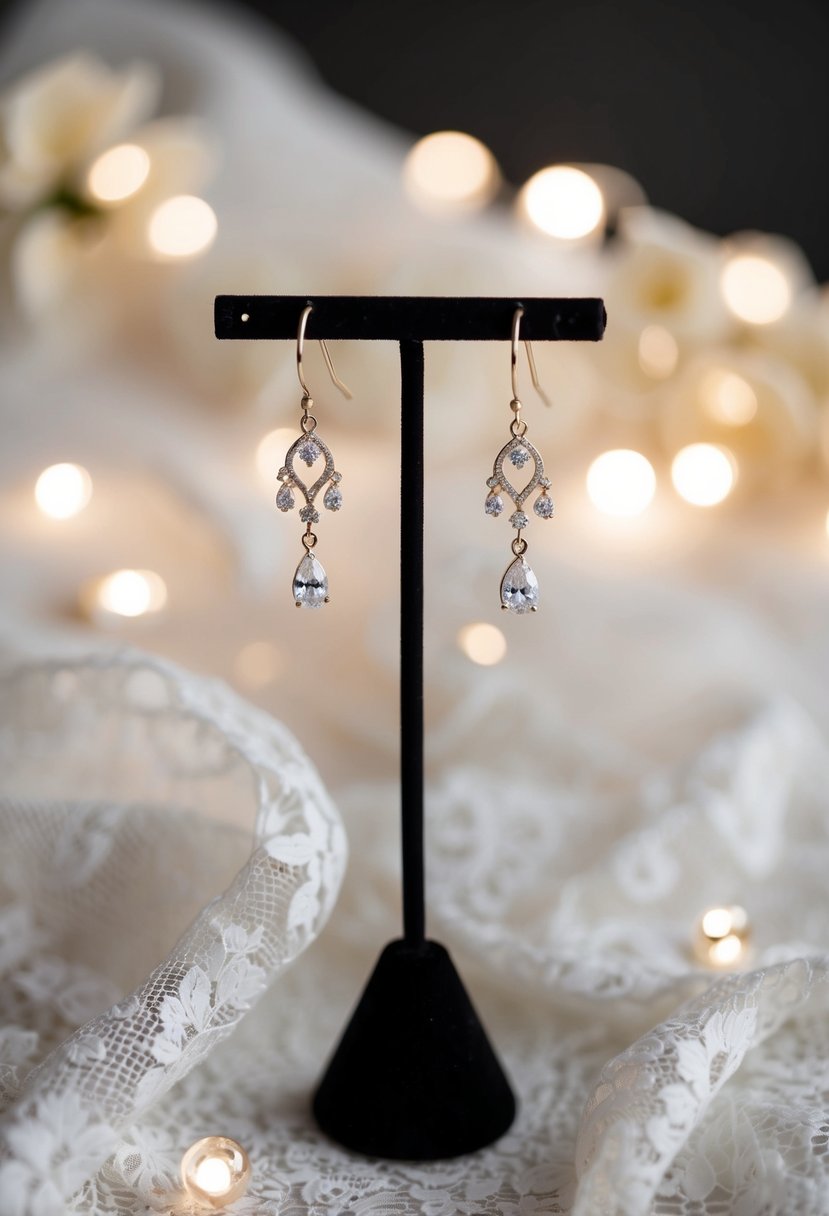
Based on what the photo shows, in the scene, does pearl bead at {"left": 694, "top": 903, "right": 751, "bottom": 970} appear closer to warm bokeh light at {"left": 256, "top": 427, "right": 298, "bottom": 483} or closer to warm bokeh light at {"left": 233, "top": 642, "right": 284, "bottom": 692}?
warm bokeh light at {"left": 233, "top": 642, "right": 284, "bottom": 692}

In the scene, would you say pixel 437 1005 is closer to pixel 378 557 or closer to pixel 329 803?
pixel 329 803

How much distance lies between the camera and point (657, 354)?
55.0 inches

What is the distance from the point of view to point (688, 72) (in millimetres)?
1951

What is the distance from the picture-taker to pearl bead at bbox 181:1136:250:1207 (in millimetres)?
603

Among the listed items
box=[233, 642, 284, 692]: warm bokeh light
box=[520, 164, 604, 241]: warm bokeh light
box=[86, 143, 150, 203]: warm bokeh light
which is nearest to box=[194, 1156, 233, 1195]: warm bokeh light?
box=[233, 642, 284, 692]: warm bokeh light

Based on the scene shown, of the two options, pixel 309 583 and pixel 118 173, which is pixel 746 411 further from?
A: pixel 309 583

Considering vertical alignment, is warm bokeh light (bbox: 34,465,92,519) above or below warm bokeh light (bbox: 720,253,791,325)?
below

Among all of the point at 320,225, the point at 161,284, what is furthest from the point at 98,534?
the point at 320,225

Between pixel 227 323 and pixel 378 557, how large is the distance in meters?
0.63

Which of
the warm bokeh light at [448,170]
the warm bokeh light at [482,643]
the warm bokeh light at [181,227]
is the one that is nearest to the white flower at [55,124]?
the warm bokeh light at [181,227]

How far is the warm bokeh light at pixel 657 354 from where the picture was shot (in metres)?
1.39

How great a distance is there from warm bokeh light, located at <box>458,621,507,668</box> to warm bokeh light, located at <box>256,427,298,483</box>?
1.03ft

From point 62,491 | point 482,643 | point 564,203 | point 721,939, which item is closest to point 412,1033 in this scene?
point 721,939

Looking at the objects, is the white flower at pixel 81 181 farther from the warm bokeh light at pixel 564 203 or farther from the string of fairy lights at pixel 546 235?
the warm bokeh light at pixel 564 203
